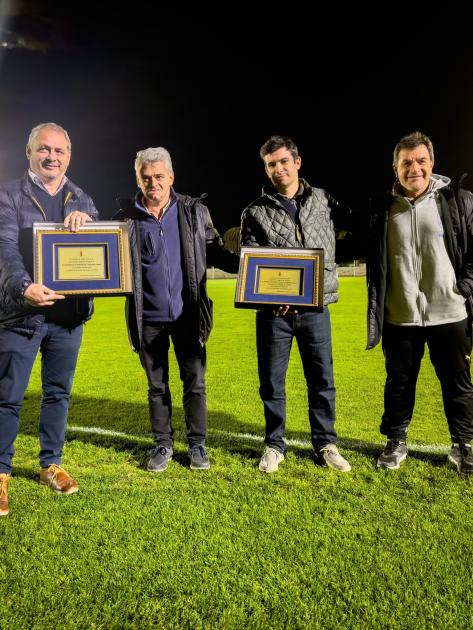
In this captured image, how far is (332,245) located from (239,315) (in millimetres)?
10913

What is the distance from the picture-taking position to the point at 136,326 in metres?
3.46

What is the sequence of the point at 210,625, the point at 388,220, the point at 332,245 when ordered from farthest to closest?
the point at 332,245
the point at 388,220
the point at 210,625

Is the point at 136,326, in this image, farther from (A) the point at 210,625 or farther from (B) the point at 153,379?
(A) the point at 210,625

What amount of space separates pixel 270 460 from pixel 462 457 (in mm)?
1289

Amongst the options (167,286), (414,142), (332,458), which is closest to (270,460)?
(332,458)

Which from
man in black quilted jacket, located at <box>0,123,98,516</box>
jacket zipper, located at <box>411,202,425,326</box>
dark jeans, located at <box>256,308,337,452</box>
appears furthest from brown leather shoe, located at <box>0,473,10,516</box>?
jacket zipper, located at <box>411,202,425,326</box>

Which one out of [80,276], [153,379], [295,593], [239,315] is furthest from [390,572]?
[239,315]

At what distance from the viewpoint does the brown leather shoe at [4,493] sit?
115 inches

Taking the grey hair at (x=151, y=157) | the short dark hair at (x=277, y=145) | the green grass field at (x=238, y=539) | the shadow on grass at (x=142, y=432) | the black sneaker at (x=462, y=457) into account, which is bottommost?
the shadow on grass at (x=142, y=432)

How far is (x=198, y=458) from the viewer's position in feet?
11.8

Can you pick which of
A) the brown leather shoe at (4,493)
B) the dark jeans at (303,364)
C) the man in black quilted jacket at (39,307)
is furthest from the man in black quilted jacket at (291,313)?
the brown leather shoe at (4,493)

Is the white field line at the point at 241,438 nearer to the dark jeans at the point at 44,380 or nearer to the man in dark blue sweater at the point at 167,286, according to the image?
the man in dark blue sweater at the point at 167,286

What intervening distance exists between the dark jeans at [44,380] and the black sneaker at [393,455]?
219cm

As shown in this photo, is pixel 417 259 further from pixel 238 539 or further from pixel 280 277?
pixel 238 539
